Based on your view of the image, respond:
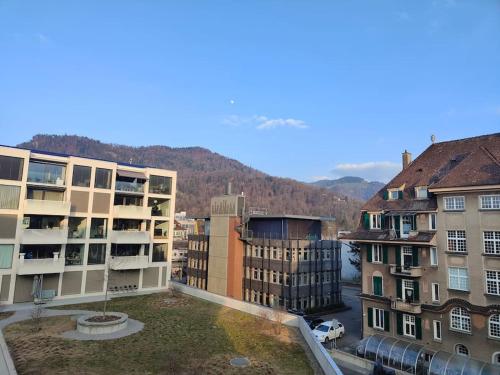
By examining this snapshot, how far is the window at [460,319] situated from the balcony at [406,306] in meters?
2.43

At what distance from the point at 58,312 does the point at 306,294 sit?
90.0 feet

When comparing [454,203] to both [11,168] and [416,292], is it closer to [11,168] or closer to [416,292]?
[416,292]

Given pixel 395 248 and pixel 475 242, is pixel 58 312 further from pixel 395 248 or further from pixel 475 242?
pixel 475 242

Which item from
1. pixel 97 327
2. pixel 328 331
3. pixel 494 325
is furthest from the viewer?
pixel 328 331

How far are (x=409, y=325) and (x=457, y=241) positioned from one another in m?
8.26

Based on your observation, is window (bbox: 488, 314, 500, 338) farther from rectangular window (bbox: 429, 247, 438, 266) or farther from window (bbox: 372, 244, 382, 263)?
window (bbox: 372, 244, 382, 263)

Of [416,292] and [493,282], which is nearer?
[493,282]

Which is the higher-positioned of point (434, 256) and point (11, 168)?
point (11, 168)

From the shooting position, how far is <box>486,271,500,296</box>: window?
2516 cm

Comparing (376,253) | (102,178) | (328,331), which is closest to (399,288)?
(376,253)

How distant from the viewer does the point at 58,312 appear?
99.0 feet

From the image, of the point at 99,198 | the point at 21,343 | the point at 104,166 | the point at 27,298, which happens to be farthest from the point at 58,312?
the point at 104,166

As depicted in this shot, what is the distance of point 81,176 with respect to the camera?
3828 cm

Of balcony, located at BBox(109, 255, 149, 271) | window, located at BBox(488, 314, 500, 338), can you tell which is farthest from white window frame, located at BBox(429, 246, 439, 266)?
balcony, located at BBox(109, 255, 149, 271)
